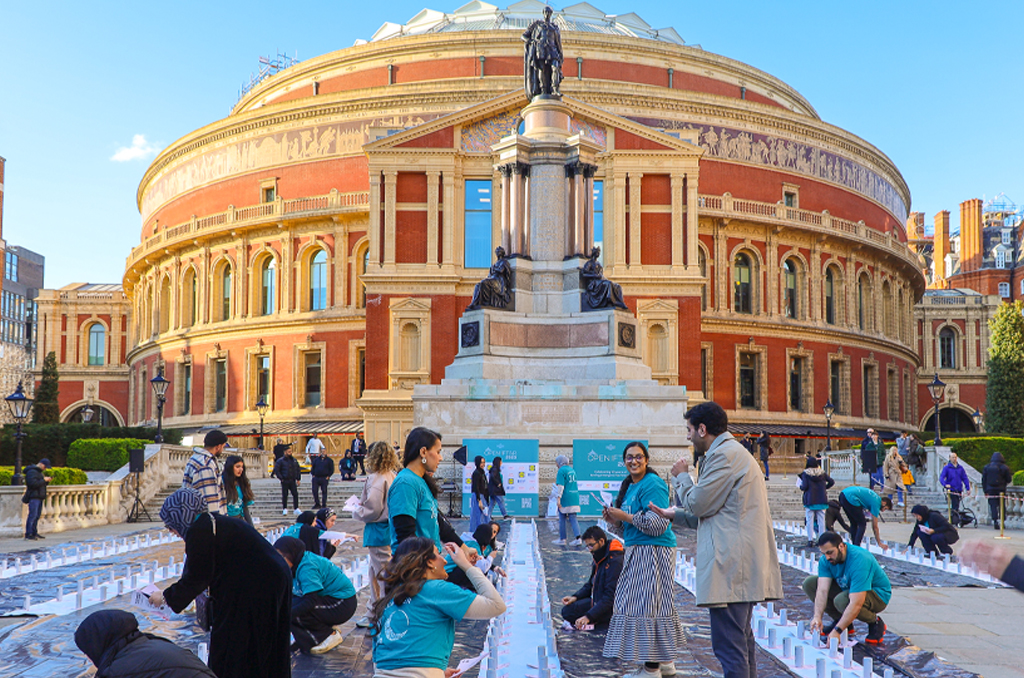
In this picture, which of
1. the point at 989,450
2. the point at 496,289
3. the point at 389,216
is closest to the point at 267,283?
the point at 389,216

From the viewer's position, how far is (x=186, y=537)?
541 centimetres

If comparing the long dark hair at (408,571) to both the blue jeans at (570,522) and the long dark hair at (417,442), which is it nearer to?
the long dark hair at (417,442)

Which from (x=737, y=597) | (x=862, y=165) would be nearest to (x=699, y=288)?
(x=862, y=165)

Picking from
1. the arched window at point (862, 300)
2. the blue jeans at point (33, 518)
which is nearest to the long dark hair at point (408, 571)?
the blue jeans at point (33, 518)

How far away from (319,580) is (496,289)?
49.6 feet

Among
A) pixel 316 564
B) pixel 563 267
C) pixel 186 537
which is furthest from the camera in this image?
pixel 563 267

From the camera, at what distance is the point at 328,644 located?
333 inches

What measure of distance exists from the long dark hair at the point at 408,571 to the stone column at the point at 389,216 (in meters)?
37.4

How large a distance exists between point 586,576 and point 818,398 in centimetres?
4145

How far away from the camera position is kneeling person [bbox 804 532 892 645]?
8727 millimetres

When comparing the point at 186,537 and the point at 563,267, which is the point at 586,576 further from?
the point at 563,267

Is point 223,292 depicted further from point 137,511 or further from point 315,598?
point 315,598

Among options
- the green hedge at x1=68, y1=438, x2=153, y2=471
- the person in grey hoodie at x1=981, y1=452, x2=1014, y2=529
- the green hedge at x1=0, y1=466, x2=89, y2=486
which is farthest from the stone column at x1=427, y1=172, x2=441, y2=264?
the person in grey hoodie at x1=981, y1=452, x2=1014, y2=529

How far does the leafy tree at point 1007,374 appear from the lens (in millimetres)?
50812
